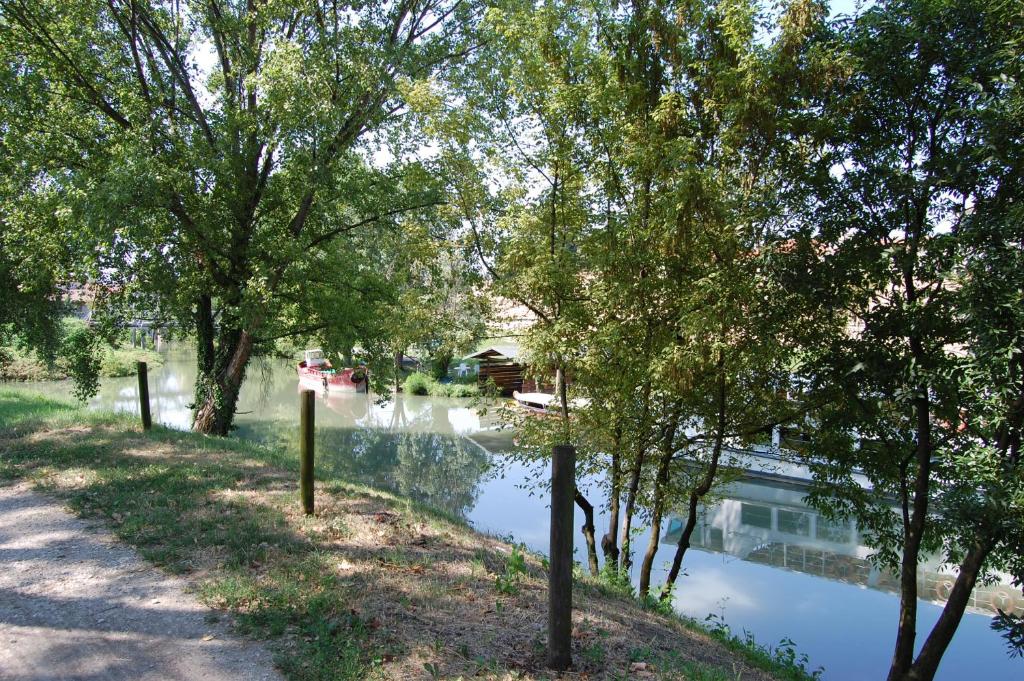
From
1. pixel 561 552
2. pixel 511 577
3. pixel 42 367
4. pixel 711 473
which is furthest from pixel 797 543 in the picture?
pixel 42 367

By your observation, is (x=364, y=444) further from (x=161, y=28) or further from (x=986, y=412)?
(x=986, y=412)

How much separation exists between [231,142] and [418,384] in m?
25.3

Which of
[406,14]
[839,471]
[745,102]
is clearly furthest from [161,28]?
[839,471]

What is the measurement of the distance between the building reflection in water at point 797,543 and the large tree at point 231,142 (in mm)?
9348

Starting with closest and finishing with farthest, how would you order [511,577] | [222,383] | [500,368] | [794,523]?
[511,577] → [222,383] → [794,523] → [500,368]

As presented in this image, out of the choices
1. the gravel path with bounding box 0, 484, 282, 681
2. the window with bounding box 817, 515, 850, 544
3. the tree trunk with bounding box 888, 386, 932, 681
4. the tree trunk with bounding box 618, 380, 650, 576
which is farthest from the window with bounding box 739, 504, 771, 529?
the gravel path with bounding box 0, 484, 282, 681

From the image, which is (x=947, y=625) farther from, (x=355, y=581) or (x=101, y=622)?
(x=101, y=622)

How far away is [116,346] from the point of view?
14.6 metres

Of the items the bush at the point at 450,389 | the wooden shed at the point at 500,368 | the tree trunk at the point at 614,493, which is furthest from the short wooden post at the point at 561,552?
the bush at the point at 450,389

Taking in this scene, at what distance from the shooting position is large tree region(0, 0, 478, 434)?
12.3 metres

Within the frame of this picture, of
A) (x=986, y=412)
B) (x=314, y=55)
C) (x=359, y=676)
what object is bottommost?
(x=359, y=676)

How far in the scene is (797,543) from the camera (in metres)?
16.0

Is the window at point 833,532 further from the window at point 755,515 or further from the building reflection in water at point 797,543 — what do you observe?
the window at point 755,515

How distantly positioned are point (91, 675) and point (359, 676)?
4.86ft
